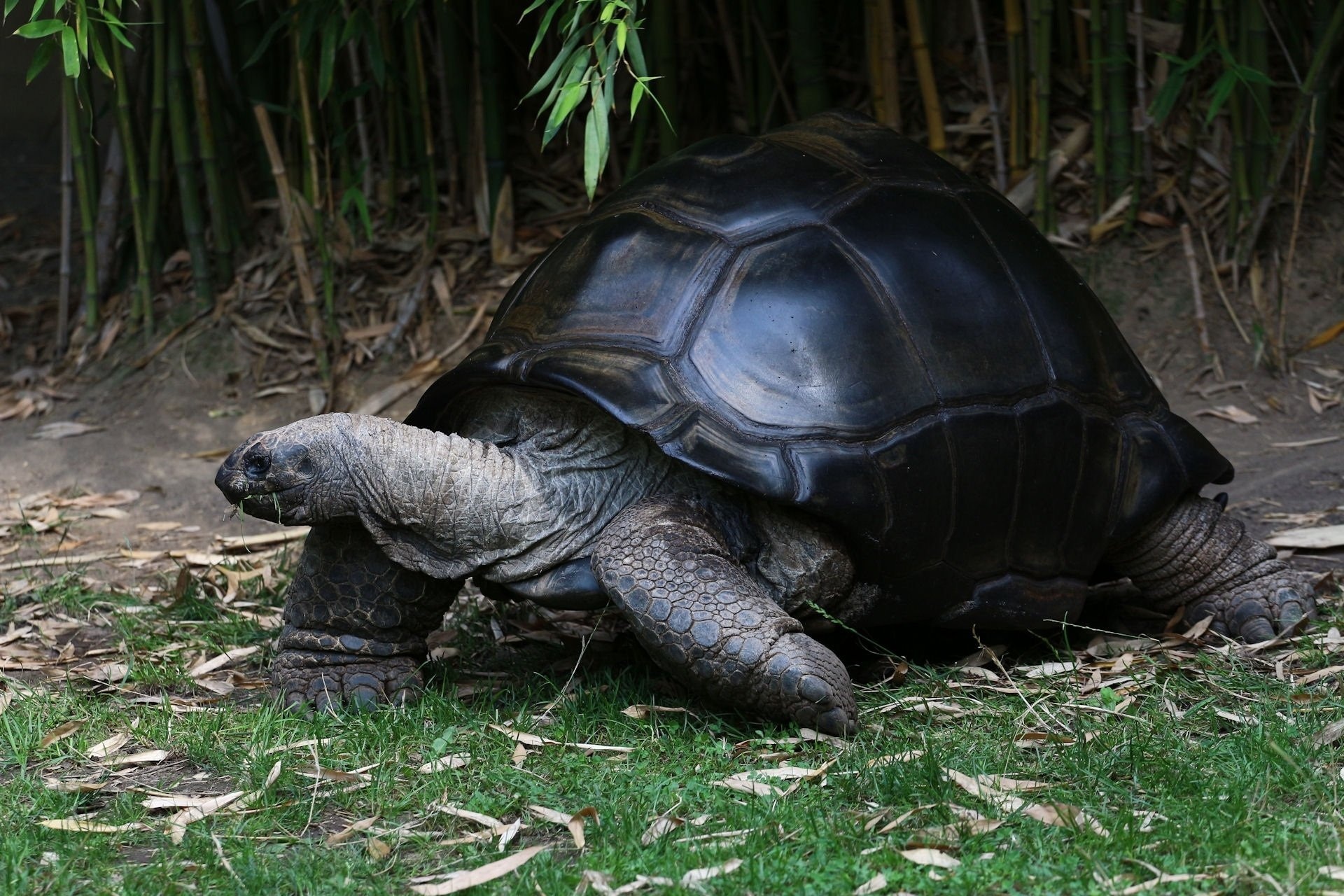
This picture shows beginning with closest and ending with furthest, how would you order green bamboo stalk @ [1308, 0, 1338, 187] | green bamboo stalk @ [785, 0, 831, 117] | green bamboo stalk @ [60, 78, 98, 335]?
green bamboo stalk @ [1308, 0, 1338, 187]
green bamboo stalk @ [785, 0, 831, 117]
green bamboo stalk @ [60, 78, 98, 335]

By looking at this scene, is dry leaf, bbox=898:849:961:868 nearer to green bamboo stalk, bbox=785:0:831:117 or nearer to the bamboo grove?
the bamboo grove

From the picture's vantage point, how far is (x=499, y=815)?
2.94 meters

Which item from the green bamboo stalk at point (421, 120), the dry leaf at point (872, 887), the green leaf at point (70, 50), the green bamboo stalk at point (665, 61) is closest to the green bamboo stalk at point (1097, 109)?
the green bamboo stalk at point (665, 61)

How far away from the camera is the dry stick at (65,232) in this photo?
21.4ft

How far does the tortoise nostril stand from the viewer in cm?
342

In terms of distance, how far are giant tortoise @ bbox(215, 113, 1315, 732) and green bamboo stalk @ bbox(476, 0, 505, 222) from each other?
2403mm

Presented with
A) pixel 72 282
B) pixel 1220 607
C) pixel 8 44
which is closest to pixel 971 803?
pixel 1220 607

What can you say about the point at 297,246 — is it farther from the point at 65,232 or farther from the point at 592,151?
the point at 592,151

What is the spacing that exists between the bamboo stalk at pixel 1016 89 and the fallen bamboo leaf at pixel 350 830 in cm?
422

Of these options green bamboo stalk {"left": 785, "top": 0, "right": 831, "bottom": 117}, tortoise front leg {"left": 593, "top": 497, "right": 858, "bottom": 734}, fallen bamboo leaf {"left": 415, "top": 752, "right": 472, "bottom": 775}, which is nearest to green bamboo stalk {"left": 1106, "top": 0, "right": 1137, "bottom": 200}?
green bamboo stalk {"left": 785, "top": 0, "right": 831, "bottom": 117}

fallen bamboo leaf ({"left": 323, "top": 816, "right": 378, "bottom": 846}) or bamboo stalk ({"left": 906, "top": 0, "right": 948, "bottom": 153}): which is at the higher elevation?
bamboo stalk ({"left": 906, "top": 0, "right": 948, "bottom": 153})

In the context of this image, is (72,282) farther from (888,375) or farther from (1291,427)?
(1291,427)

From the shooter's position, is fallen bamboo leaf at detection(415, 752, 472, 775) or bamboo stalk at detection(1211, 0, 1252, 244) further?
bamboo stalk at detection(1211, 0, 1252, 244)

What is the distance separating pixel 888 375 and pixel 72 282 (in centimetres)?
514
